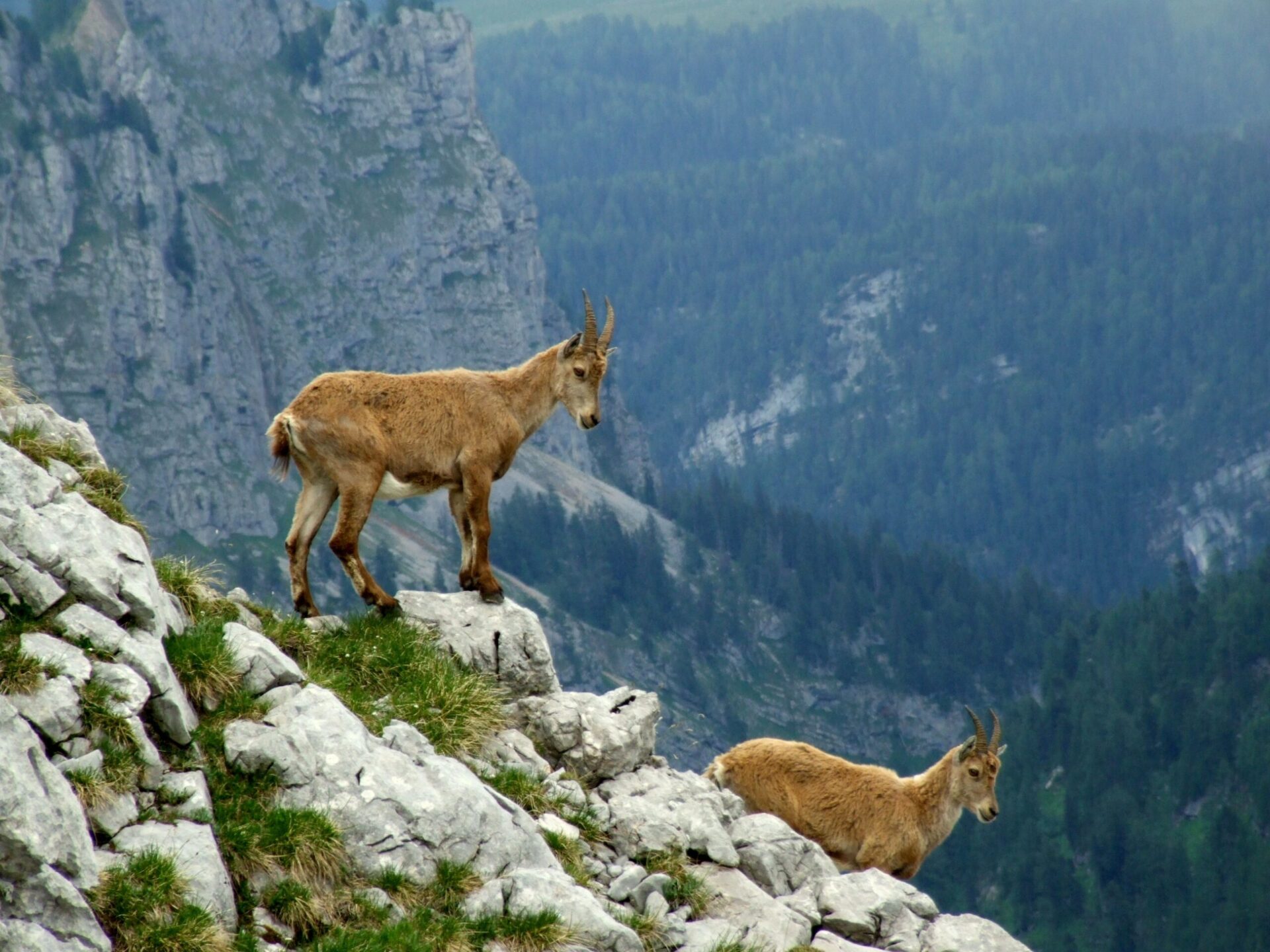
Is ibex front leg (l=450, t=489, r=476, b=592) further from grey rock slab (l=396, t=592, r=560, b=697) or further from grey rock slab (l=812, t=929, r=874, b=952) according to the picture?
grey rock slab (l=812, t=929, r=874, b=952)

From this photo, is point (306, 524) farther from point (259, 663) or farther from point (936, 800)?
point (936, 800)

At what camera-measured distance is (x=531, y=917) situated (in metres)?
17.6

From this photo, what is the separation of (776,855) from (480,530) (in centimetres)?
593

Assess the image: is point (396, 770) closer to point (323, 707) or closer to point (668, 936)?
point (323, 707)

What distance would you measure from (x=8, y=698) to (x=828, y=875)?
35.6 feet

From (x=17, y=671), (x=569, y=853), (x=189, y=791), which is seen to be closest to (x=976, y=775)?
(x=569, y=853)

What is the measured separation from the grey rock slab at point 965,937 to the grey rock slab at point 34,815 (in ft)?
35.3

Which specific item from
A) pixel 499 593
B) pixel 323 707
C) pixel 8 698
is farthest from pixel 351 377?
pixel 8 698

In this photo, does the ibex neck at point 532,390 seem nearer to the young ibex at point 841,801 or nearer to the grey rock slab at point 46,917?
the young ibex at point 841,801

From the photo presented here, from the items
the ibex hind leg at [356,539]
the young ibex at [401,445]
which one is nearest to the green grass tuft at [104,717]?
the young ibex at [401,445]

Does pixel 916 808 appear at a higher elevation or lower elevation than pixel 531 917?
lower

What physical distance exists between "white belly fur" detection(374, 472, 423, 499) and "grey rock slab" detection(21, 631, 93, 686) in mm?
6245

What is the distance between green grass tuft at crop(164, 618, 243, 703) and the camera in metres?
18.8

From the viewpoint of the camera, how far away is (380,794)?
18.3 meters
